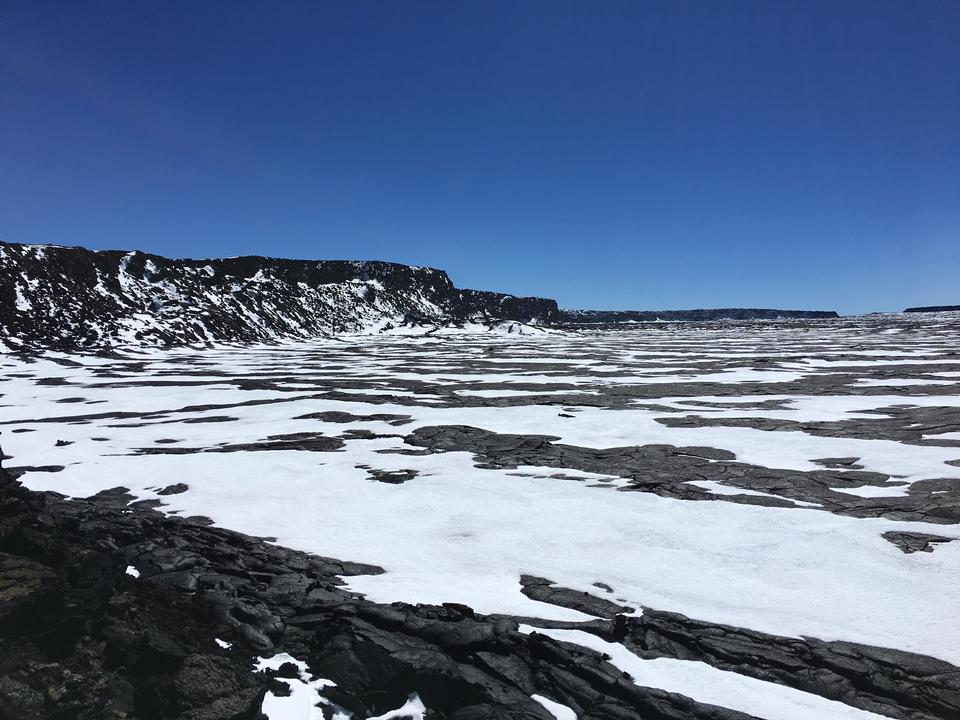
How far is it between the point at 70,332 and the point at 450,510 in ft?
182

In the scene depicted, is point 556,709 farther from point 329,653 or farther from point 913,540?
point 913,540

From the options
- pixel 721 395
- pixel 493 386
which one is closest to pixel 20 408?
pixel 493 386

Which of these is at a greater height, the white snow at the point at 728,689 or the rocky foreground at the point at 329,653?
the rocky foreground at the point at 329,653

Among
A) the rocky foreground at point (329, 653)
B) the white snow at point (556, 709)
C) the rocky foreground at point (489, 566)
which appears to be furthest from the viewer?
the rocky foreground at point (489, 566)

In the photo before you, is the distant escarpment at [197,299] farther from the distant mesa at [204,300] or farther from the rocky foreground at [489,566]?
the rocky foreground at [489,566]

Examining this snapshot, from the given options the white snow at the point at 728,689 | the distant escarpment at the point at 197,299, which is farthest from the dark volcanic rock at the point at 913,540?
the distant escarpment at the point at 197,299

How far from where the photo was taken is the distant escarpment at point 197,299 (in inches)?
2025

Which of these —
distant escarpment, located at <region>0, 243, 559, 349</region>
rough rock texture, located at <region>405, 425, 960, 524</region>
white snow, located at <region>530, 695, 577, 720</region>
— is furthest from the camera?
distant escarpment, located at <region>0, 243, 559, 349</region>

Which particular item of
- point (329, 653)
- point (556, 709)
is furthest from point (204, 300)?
point (556, 709)

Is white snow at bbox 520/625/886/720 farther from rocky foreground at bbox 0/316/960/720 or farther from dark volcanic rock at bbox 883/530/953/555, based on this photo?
dark volcanic rock at bbox 883/530/953/555

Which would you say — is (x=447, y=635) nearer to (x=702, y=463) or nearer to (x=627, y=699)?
(x=627, y=699)

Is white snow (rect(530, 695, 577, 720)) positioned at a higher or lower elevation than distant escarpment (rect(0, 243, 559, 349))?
lower

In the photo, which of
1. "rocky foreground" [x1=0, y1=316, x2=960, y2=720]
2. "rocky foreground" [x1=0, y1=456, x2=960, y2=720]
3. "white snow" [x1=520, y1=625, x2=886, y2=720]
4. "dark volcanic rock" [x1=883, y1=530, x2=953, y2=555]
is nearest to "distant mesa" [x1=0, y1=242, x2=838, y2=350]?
"rocky foreground" [x1=0, y1=316, x2=960, y2=720]

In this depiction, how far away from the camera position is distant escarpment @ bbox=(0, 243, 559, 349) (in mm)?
51438
